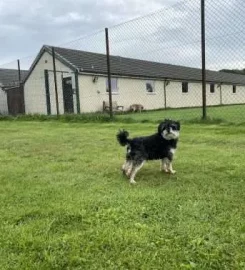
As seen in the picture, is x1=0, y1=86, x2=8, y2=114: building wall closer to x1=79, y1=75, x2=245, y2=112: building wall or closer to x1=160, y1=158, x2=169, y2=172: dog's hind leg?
x1=79, y1=75, x2=245, y2=112: building wall

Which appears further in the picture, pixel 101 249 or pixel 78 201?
pixel 78 201

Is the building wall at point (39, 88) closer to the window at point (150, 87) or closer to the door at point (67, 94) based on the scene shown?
the door at point (67, 94)

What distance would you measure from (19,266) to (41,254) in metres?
0.18

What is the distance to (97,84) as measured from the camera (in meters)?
23.7

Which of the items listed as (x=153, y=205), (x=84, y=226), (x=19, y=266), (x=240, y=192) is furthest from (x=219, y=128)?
(x=19, y=266)

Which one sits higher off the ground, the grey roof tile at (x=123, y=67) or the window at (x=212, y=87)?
the grey roof tile at (x=123, y=67)

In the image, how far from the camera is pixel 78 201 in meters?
3.68

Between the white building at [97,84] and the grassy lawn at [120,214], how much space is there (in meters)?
17.3

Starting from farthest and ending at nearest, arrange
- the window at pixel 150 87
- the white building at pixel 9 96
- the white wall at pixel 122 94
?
the white building at pixel 9 96, the window at pixel 150 87, the white wall at pixel 122 94

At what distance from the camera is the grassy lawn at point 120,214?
98.2 inches

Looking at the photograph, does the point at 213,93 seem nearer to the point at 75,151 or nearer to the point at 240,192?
the point at 75,151

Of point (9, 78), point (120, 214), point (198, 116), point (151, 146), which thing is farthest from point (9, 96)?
point (120, 214)

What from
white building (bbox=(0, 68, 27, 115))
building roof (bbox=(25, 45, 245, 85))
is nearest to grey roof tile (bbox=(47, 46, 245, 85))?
building roof (bbox=(25, 45, 245, 85))

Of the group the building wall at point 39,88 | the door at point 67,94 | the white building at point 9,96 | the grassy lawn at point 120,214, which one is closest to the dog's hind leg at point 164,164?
the grassy lawn at point 120,214
